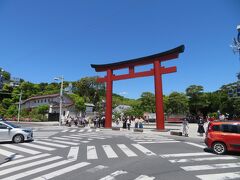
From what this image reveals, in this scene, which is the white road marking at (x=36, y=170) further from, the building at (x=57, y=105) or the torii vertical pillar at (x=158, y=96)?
the building at (x=57, y=105)

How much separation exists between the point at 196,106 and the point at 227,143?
56909 millimetres

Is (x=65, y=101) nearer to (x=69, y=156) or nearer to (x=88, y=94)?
(x=88, y=94)

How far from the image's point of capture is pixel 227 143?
11.4 m

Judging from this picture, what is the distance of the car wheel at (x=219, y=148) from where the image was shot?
11523 mm

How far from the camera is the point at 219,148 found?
11.7m

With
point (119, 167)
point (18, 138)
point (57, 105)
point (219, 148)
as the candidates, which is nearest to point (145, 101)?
point (57, 105)

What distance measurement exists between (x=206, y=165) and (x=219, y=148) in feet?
10.9

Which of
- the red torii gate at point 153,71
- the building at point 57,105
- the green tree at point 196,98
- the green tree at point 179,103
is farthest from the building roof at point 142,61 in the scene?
the green tree at point 196,98

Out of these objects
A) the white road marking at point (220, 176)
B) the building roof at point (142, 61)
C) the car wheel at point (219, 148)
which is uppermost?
the building roof at point (142, 61)

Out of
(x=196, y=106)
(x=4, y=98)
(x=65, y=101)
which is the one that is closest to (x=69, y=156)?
(x=65, y=101)

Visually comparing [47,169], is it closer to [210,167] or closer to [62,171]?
[62,171]

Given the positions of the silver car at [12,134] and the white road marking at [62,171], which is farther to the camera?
the silver car at [12,134]

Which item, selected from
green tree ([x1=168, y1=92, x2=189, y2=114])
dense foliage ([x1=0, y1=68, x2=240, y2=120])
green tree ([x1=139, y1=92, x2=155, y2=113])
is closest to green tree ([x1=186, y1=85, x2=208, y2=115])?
dense foliage ([x1=0, y1=68, x2=240, y2=120])

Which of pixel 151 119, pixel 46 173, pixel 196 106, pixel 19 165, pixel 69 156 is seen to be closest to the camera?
pixel 46 173
